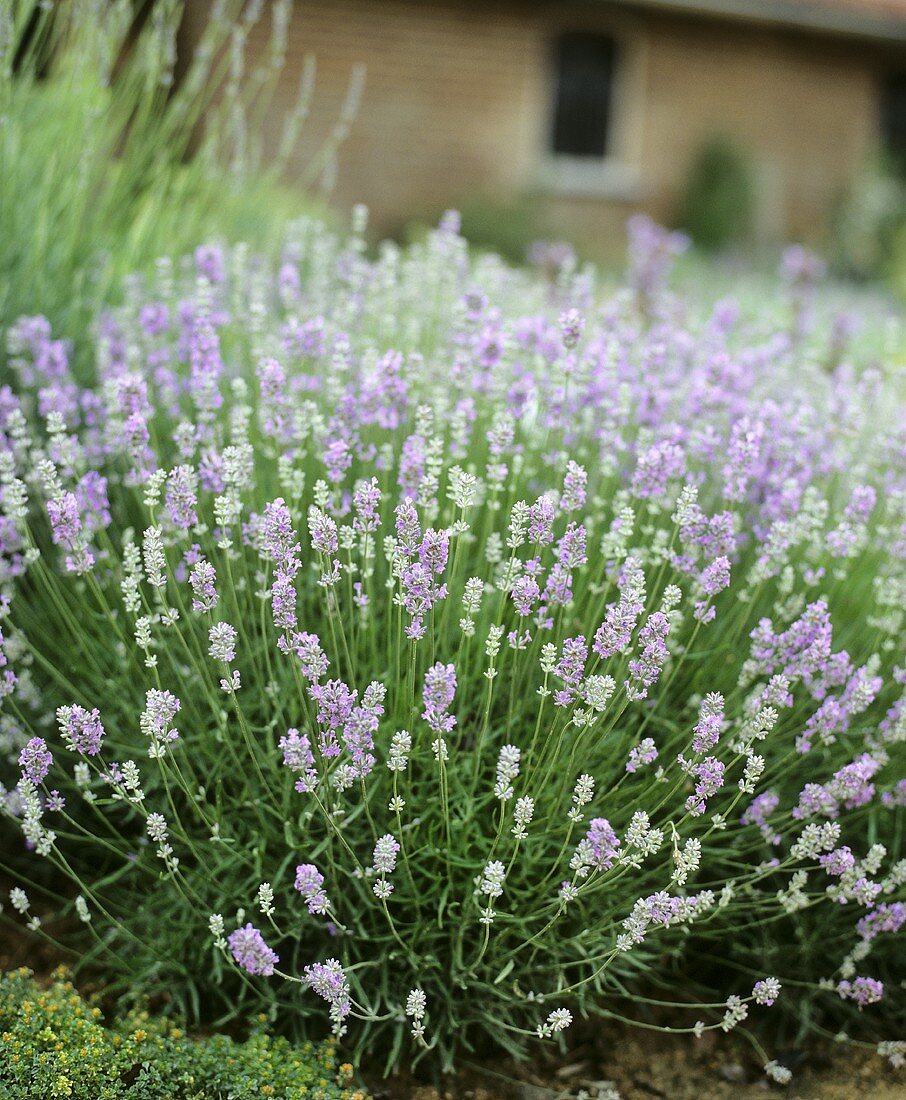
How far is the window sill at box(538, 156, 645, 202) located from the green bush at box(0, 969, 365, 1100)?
13.6 meters

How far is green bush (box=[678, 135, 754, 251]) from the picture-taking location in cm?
1470

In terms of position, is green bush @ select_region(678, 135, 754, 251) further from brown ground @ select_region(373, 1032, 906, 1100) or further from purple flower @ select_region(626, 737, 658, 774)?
purple flower @ select_region(626, 737, 658, 774)

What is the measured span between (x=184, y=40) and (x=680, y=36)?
6443 millimetres

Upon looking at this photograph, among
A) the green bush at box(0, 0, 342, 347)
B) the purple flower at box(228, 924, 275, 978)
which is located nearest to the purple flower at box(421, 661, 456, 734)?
the purple flower at box(228, 924, 275, 978)

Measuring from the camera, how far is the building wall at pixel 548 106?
1373 cm

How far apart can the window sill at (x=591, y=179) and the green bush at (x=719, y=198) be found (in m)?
0.73

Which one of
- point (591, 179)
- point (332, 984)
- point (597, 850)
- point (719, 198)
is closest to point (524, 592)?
point (597, 850)

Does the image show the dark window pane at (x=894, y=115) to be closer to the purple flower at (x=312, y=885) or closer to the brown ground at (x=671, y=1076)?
the brown ground at (x=671, y=1076)

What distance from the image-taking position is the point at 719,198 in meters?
14.6

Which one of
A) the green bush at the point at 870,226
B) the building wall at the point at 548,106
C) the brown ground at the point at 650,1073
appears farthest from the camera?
the green bush at the point at 870,226

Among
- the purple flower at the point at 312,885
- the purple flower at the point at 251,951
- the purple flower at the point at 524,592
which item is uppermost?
the purple flower at the point at 524,592

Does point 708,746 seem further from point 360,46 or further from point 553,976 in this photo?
point 360,46

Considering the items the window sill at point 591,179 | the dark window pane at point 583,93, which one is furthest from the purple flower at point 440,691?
the dark window pane at point 583,93

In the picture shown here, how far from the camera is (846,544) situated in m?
2.64
